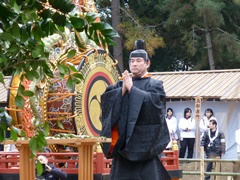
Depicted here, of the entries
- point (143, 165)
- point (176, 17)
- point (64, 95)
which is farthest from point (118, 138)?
point (176, 17)

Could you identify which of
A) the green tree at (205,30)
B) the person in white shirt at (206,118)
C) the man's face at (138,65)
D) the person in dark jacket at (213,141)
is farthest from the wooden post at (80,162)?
the green tree at (205,30)

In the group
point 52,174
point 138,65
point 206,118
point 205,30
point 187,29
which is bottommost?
point 52,174

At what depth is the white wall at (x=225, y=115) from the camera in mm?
16484

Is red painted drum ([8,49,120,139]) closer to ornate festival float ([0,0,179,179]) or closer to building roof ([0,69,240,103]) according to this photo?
ornate festival float ([0,0,179,179])

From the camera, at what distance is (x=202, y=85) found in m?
17.4

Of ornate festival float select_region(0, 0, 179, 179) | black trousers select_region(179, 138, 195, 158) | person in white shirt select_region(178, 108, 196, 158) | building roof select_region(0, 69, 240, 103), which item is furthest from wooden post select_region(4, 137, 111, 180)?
building roof select_region(0, 69, 240, 103)

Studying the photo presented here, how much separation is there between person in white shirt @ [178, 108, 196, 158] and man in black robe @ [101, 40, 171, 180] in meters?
9.09

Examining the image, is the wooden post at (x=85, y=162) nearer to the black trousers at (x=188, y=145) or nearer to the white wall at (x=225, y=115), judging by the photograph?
the black trousers at (x=188, y=145)

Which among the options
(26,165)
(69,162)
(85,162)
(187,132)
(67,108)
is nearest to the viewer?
(26,165)

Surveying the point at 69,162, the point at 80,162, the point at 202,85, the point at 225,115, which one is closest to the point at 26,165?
the point at 80,162

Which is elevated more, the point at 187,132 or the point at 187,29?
the point at 187,29

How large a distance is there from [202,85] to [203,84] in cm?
9

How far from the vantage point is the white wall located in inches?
649

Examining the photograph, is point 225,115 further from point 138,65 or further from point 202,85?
point 138,65
